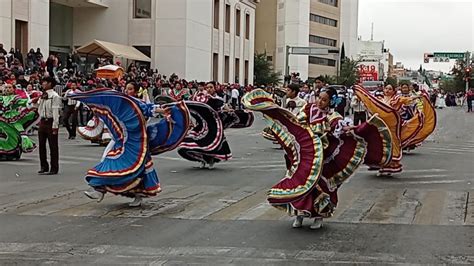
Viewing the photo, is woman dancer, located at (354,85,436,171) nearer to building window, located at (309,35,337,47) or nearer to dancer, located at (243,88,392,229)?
dancer, located at (243,88,392,229)

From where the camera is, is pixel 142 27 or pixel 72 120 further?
pixel 142 27

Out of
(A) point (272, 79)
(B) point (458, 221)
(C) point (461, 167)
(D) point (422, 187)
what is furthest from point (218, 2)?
(B) point (458, 221)

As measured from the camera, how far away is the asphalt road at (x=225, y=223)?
7480 millimetres

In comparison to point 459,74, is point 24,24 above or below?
above

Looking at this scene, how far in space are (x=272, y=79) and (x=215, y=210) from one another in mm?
67960

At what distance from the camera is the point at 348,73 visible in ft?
321

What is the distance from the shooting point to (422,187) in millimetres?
12914

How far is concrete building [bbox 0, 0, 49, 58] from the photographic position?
32.3 m

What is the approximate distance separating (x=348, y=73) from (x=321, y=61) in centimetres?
978

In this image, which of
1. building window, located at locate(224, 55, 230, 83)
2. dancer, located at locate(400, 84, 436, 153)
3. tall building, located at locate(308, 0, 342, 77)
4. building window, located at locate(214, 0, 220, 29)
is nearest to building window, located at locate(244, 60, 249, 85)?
building window, located at locate(224, 55, 230, 83)

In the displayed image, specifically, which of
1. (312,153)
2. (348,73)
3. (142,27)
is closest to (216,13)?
(142,27)

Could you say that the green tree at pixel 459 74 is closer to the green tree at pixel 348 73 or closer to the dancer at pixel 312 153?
the green tree at pixel 348 73

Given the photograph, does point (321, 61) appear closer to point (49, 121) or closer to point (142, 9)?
point (142, 9)

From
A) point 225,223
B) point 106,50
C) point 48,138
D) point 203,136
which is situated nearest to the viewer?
point 225,223
